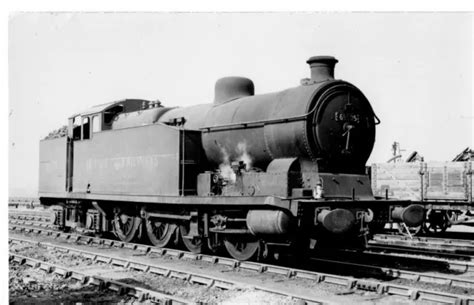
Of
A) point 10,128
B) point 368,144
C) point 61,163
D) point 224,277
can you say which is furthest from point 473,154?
point 10,128

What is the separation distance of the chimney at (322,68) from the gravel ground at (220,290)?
3.56 metres

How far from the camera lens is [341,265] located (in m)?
9.91

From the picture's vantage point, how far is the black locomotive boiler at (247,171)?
28.8ft

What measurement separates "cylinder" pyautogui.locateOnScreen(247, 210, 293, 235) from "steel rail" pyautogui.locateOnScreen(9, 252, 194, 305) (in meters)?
1.98

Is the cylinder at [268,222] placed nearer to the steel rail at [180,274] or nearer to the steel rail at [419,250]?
the steel rail at [180,274]

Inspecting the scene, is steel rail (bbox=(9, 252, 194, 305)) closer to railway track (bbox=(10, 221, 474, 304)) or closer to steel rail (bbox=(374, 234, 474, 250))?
railway track (bbox=(10, 221, 474, 304))

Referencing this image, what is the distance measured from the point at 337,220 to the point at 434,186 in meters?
8.54

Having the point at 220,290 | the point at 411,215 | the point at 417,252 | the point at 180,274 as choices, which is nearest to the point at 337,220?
the point at 411,215

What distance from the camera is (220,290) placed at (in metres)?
8.00

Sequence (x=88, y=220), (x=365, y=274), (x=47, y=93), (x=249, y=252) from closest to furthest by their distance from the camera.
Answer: (x=365, y=274) → (x=249, y=252) → (x=47, y=93) → (x=88, y=220)

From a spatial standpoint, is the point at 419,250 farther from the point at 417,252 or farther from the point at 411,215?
the point at 411,215

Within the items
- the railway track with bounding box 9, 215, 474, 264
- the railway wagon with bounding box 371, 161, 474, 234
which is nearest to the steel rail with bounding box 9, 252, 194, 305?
the railway track with bounding box 9, 215, 474, 264
